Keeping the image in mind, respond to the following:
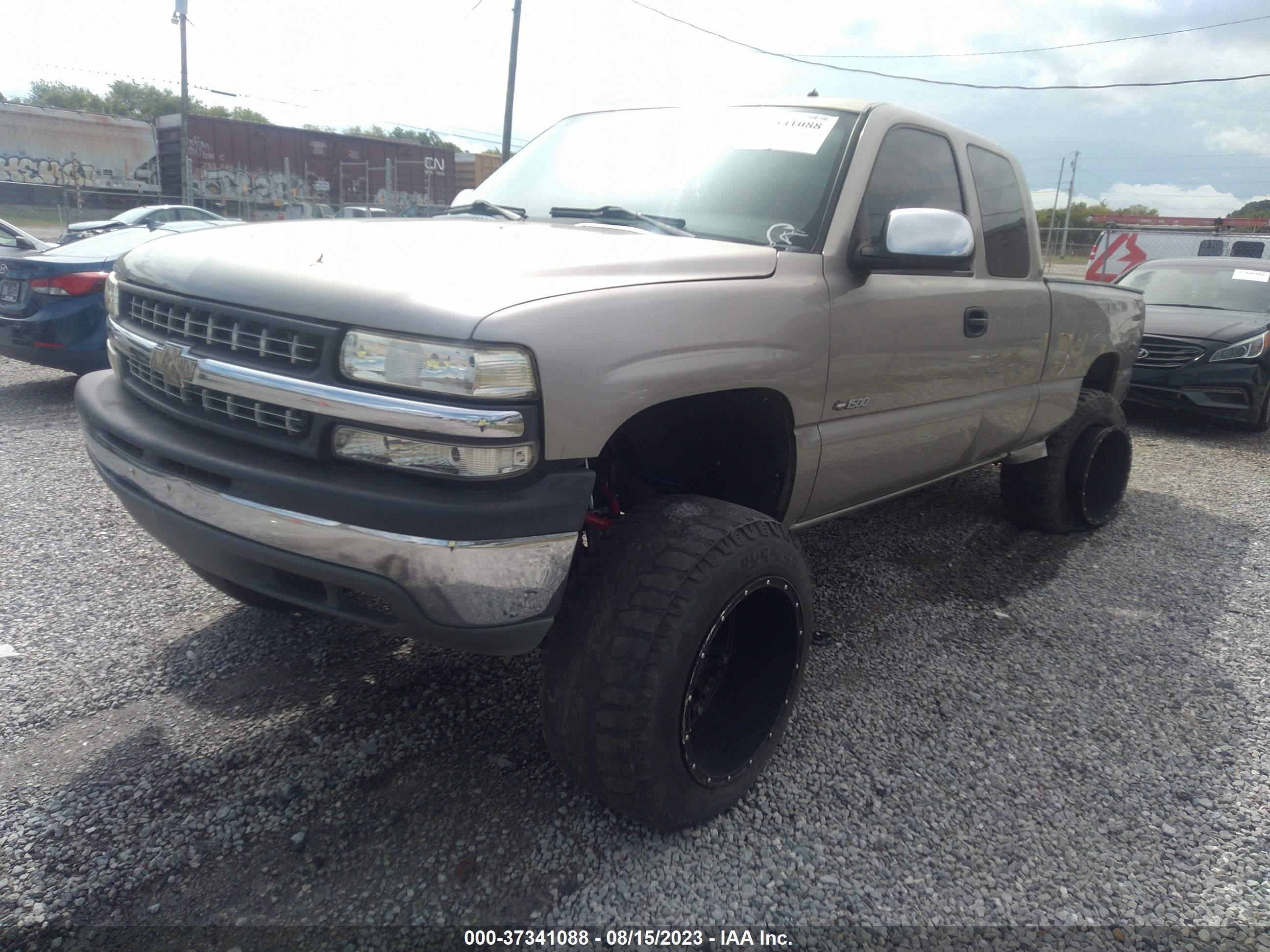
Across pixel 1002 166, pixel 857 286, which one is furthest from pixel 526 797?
pixel 1002 166

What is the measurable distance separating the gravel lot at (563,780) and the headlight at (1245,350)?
468cm

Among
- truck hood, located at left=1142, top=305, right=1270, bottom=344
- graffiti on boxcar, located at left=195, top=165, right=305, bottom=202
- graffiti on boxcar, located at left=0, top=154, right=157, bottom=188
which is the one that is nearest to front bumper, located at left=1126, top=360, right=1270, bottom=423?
truck hood, located at left=1142, top=305, right=1270, bottom=344

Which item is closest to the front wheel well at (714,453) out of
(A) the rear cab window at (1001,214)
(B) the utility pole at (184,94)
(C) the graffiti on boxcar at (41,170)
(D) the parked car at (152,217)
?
(A) the rear cab window at (1001,214)

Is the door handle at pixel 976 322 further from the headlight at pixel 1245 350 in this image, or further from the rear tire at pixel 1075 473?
the headlight at pixel 1245 350

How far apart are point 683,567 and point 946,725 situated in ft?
4.38

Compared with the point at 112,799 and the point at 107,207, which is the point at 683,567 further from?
the point at 107,207

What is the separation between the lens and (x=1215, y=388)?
306 inches

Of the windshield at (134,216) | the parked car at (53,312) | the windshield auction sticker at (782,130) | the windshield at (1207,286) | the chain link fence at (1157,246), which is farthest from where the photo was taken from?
the chain link fence at (1157,246)

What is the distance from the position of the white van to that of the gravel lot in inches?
601

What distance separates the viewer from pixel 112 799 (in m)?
2.25

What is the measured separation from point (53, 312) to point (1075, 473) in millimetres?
6770

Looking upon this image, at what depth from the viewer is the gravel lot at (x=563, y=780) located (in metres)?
2.04

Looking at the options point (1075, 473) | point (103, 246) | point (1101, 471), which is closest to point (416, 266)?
point (1075, 473)

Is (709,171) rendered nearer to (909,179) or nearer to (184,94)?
(909,179)
